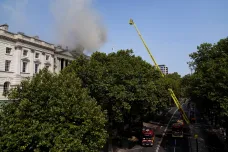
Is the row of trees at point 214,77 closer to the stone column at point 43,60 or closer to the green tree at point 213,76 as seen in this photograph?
the green tree at point 213,76

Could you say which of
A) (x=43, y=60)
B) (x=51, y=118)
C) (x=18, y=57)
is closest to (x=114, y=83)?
(x=51, y=118)

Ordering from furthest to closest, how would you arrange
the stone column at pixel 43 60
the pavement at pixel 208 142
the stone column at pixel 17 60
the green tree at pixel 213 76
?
the stone column at pixel 43 60, the stone column at pixel 17 60, the pavement at pixel 208 142, the green tree at pixel 213 76

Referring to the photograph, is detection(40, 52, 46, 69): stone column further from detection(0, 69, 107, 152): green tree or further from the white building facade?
detection(0, 69, 107, 152): green tree

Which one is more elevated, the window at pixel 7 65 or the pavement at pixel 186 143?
the window at pixel 7 65

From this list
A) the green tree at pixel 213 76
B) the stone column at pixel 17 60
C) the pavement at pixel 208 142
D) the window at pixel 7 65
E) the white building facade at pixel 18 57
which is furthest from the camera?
the stone column at pixel 17 60

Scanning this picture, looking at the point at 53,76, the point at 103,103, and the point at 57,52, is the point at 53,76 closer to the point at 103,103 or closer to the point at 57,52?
the point at 103,103

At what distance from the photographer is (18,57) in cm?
4106

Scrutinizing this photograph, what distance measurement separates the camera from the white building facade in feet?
125

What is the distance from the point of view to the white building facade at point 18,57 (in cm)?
3806

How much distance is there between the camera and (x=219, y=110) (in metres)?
25.4

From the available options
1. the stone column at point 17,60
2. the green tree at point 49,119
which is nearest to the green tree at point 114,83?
the green tree at point 49,119

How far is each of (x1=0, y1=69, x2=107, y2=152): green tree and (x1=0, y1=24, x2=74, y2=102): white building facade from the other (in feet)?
73.5

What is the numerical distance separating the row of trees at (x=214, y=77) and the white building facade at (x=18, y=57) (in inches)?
1186

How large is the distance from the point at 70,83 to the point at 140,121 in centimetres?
3208
